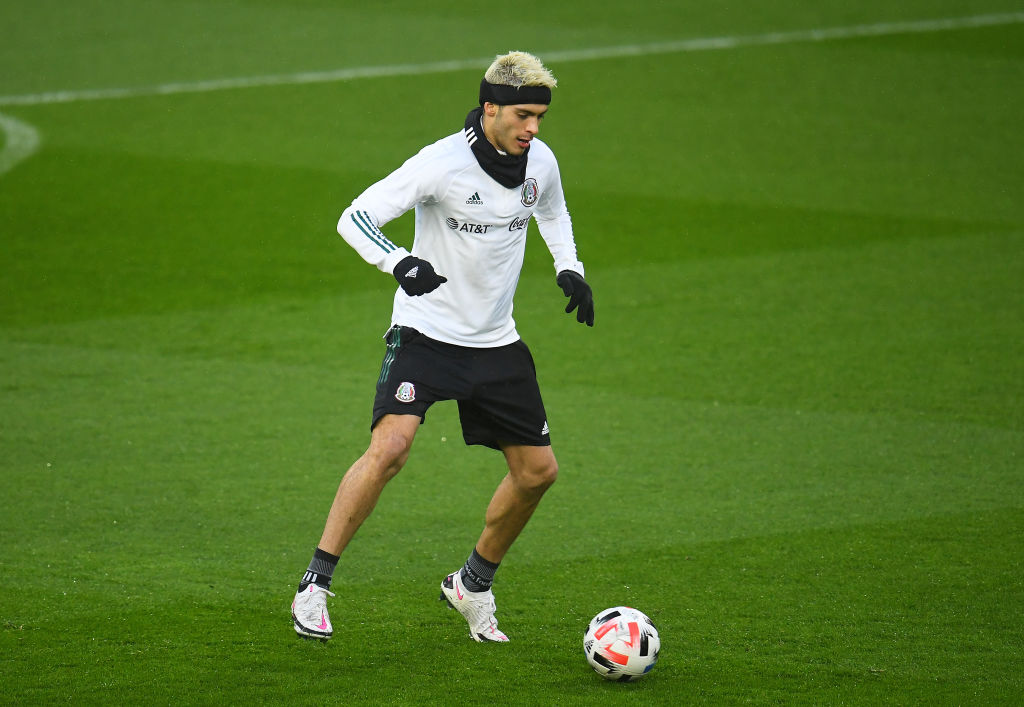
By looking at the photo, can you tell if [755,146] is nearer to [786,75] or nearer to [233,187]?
[786,75]

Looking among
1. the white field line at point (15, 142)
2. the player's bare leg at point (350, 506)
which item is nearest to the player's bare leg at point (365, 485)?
the player's bare leg at point (350, 506)

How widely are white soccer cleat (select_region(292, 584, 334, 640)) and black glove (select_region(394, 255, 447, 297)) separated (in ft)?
3.94

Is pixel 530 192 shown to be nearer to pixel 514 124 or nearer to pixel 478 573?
pixel 514 124

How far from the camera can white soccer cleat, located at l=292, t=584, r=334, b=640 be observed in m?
4.92

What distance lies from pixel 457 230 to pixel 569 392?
3.68 metres

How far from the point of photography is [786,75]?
18891 millimetres

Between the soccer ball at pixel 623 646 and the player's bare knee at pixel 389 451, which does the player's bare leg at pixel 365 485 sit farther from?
the soccer ball at pixel 623 646

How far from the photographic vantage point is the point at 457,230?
17.0 feet

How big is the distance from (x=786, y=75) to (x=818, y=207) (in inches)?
233

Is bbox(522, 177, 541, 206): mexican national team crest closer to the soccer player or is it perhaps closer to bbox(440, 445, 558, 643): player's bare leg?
the soccer player

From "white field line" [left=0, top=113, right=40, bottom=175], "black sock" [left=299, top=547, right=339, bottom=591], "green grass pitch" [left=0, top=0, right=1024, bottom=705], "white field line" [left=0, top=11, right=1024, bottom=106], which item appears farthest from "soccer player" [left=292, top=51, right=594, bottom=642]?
"white field line" [left=0, top=11, right=1024, bottom=106]

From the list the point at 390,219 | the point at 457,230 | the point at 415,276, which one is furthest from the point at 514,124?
the point at 415,276

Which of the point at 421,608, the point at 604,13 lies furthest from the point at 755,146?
the point at 421,608

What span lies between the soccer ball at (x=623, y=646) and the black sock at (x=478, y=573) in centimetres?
53
